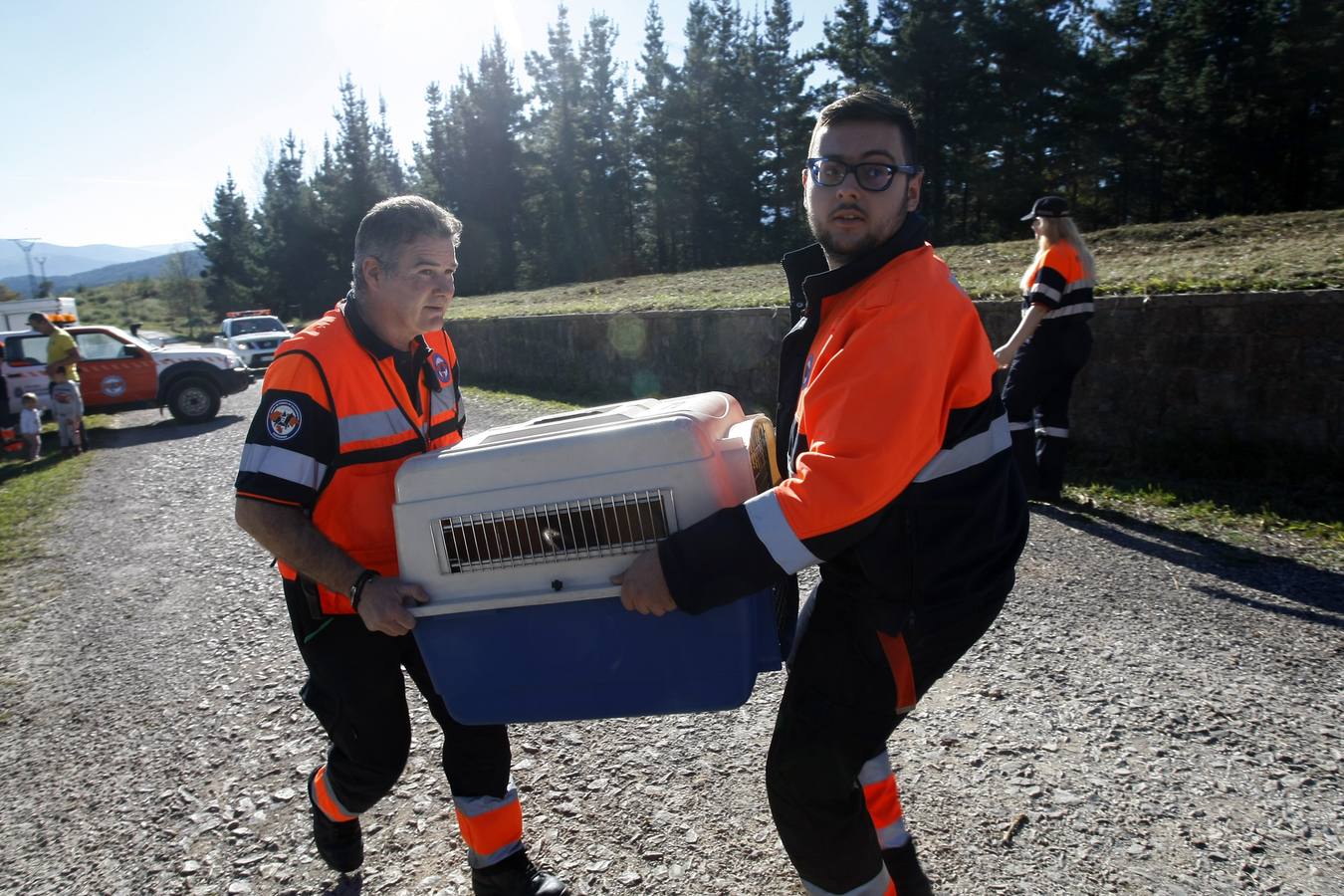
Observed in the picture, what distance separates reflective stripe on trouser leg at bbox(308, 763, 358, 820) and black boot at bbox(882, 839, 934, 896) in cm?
161

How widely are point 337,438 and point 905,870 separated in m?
1.98

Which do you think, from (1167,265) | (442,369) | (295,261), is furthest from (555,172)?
(442,369)

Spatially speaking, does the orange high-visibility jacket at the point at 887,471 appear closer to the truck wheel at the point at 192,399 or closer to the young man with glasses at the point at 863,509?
the young man with glasses at the point at 863,509

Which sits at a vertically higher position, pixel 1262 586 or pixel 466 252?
pixel 466 252

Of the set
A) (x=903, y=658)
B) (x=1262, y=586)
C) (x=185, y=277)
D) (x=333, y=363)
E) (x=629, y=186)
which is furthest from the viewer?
(x=185, y=277)

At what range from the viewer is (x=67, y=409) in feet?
41.4

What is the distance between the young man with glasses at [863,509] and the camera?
1.67 meters

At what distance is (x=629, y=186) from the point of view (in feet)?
152

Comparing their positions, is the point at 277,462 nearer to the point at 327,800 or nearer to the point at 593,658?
the point at 593,658

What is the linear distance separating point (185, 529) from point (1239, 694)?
815 centimetres

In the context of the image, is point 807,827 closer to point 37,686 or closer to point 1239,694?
point 1239,694

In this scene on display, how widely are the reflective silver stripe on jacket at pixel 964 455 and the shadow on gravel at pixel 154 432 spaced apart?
47.6ft

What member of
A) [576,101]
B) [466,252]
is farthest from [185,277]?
[576,101]

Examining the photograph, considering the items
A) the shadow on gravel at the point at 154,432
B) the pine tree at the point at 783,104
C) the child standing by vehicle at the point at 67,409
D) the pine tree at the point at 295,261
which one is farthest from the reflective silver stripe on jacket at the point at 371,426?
the pine tree at the point at 295,261
